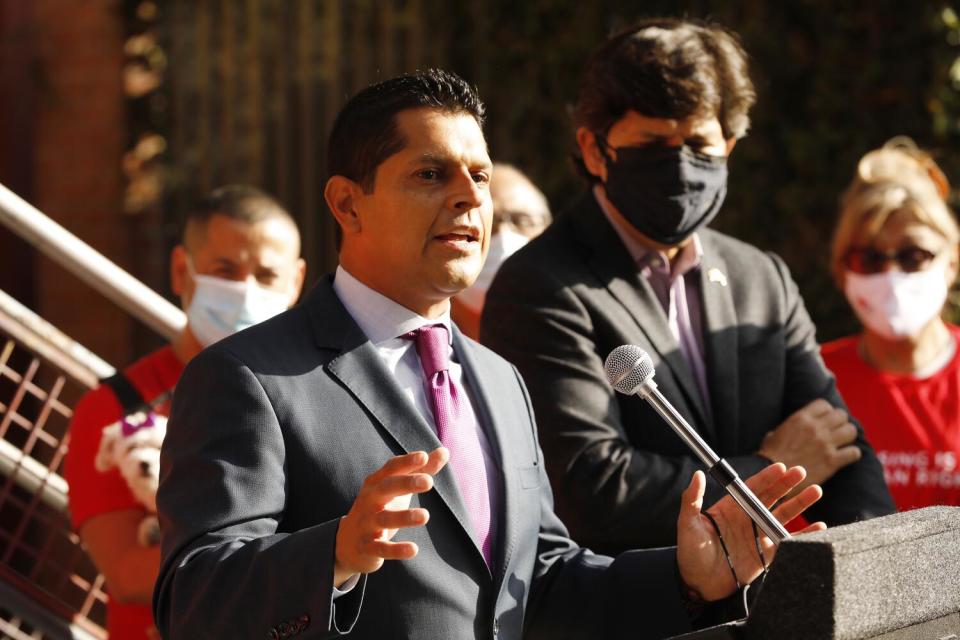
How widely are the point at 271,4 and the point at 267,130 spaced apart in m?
0.69

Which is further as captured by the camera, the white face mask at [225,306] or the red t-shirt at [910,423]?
the red t-shirt at [910,423]

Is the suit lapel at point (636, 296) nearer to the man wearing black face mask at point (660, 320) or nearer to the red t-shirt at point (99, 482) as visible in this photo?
the man wearing black face mask at point (660, 320)

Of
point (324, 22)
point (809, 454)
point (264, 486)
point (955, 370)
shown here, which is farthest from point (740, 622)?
point (324, 22)

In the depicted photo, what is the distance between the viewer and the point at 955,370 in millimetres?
4230

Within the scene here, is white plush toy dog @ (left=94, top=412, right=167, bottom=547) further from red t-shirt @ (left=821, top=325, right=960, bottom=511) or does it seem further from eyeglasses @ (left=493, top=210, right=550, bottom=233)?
red t-shirt @ (left=821, top=325, right=960, bottom=511)

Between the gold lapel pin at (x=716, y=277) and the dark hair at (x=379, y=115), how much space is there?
0.96 meters

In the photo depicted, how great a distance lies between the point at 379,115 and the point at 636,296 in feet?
3.11

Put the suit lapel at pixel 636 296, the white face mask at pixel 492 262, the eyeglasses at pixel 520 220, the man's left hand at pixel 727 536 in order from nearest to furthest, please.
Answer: the man's left hand at pixel 727 536
the suit lapel at pixel 636 296
the white face mask at pixel 492 262
the eyeglasses at pixel 520 220

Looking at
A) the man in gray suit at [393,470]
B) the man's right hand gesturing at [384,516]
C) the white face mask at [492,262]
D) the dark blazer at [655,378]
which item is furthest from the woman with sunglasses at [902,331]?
the man's right hand gesturing at [384,516]

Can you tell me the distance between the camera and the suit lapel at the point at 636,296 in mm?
3023

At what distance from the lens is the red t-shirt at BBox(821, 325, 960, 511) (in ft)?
13.1

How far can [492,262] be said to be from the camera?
443 cm

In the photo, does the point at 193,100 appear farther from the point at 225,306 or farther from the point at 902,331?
the point at 902,331

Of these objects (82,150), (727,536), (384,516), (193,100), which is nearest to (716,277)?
(727,536)
